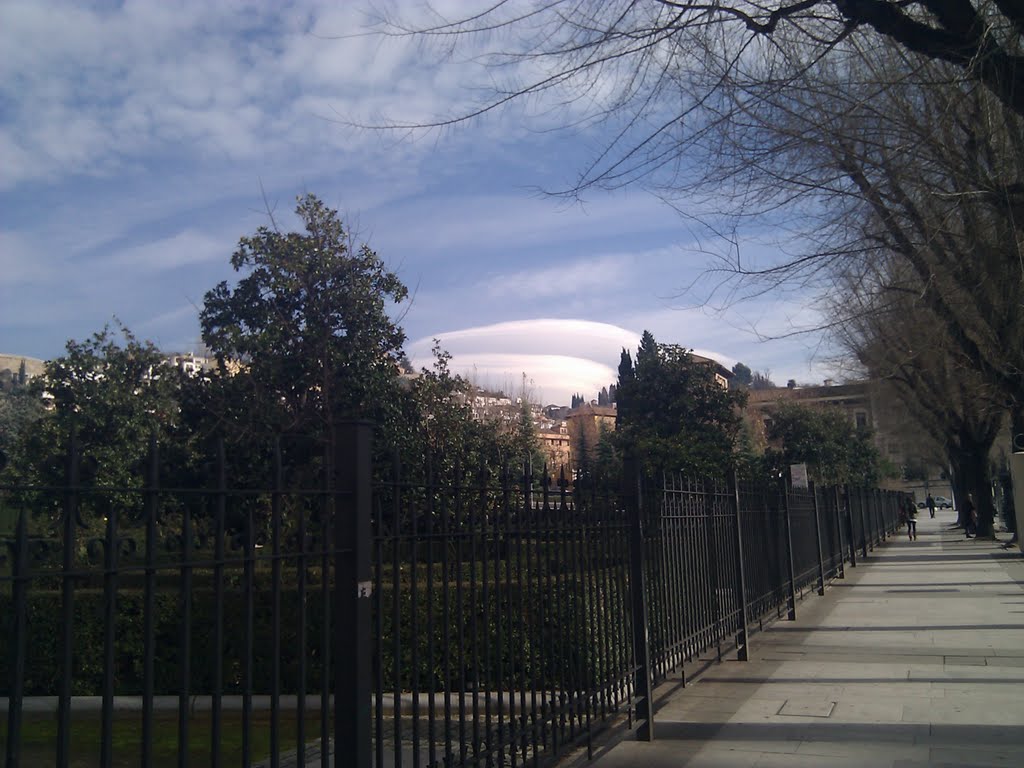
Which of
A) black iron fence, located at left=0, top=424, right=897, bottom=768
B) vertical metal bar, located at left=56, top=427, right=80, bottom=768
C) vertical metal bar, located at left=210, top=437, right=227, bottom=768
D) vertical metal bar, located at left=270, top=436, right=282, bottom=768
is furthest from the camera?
vertical metal bar, located at left=270, top=436, right=282, bottom=768

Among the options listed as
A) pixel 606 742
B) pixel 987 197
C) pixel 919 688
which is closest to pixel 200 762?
pixel 606 742

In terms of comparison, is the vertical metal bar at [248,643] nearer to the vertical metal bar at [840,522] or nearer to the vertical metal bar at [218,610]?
the vertical metal bar at [218,610]

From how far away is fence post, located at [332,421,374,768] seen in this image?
3.45m

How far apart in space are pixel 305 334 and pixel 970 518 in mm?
29507

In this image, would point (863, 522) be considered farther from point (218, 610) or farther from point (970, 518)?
point (218, 610)

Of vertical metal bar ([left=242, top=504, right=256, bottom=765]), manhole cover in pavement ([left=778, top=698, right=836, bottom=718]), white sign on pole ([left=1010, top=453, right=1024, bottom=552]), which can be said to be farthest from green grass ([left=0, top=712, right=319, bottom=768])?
white sign on pole ([left=1010, top=453, right=1024, bottom=552])

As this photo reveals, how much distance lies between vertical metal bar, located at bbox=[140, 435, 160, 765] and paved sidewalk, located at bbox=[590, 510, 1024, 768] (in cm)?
427

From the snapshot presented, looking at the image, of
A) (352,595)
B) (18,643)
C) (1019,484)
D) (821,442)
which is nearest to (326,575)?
(352,595)

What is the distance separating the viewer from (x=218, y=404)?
16156mm

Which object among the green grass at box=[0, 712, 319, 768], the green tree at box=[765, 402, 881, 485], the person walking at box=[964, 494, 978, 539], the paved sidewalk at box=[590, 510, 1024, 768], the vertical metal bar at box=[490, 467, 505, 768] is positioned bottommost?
the green grass at box=[0, 712, 319, 768]

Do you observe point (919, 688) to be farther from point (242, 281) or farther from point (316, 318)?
point (242, 281)

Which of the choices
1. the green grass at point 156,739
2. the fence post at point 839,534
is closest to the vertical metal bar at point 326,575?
the green grass at point 156,739

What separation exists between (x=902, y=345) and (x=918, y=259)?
7.17m

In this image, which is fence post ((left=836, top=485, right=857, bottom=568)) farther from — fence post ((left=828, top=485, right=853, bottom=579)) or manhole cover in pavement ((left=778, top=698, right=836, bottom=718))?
manhole cover in pavement ((left=778, top=698, right=836, bottom=718))
